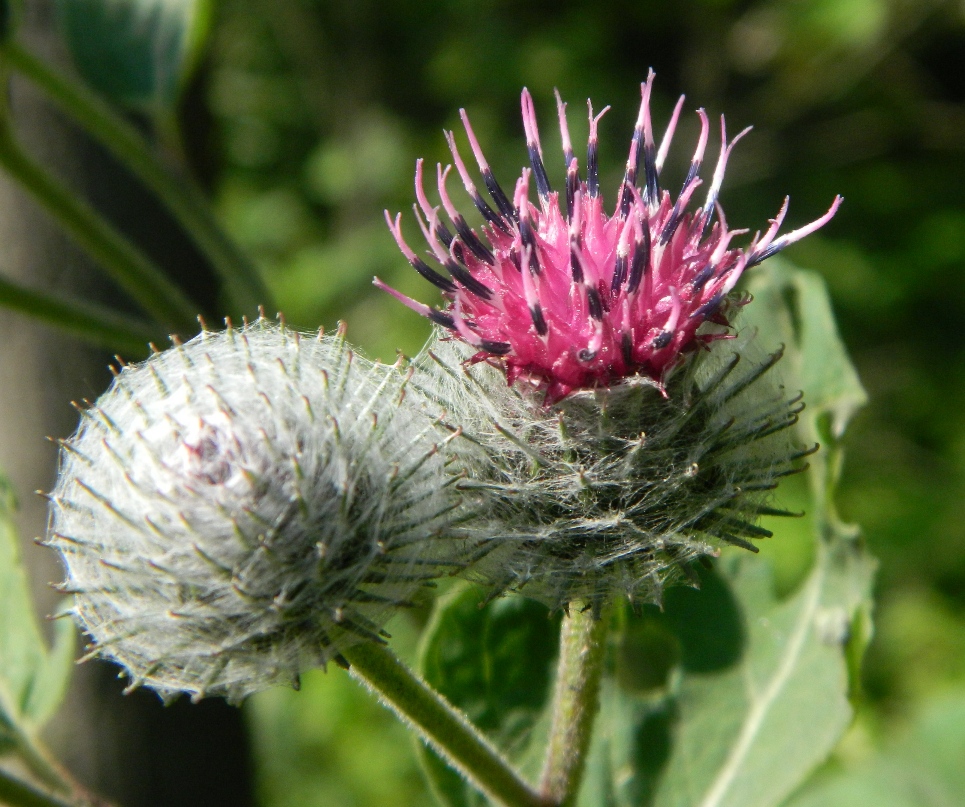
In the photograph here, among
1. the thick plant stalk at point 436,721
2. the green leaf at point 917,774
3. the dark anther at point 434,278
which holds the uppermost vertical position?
the dark anther at point 434,278

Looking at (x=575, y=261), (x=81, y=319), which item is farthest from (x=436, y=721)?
(x=81, y=319)

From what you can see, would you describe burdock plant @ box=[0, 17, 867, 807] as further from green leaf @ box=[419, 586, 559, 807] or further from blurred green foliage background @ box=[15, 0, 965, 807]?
blurred green foliage background @ box=[15, 0, 965, 807]

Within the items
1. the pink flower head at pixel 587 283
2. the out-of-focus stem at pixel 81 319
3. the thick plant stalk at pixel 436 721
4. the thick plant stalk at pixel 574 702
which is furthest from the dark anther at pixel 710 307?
the out-of-focus stem at pixel 81 319

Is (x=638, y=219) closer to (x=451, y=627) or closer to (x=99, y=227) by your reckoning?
(x=451, y=627)

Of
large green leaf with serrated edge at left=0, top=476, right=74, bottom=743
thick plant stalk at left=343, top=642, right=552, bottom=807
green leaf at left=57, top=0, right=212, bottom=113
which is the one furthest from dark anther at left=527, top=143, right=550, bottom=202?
large green leaf with serrated edge at left=0, top=476, right=74, bottom=743

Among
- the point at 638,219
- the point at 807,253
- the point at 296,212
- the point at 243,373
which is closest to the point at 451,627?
the point at 243,373

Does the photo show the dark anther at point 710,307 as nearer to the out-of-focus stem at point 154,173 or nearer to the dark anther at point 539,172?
the dark anther at point 539,172
